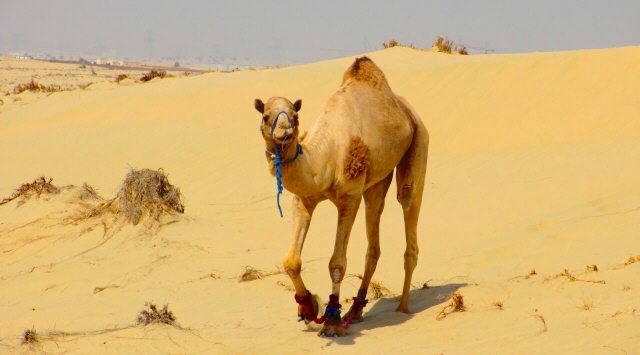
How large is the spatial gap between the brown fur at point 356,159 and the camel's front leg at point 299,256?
1.17 feet

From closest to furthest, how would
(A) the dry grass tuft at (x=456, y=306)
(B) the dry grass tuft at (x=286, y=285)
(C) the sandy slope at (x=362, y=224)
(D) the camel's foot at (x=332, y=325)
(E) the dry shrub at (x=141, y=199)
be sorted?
(C) the sandy slope at (x=362, y=224)
(D) the camel's foot at (x=332, y=325)
(A) the dry grass tuft at (x=456, y=306)
(B) the dry grass tuft at (x=286, y=285)
(E) the dry shrub at (x=141, y=199)

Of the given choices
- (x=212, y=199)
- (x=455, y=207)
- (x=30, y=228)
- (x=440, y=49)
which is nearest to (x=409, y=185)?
(x=455, y=207)

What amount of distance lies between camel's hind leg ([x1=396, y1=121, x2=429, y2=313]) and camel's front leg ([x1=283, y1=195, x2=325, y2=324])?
1.44m

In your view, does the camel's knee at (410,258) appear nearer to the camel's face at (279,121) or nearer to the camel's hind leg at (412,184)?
the camel's hind leg at (412,184)

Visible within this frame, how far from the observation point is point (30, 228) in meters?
11.7

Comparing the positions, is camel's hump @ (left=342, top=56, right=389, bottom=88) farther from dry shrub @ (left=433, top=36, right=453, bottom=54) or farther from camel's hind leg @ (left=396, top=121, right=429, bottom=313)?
dry shrub @ (left=433, top=36, right=453, bottom=54)

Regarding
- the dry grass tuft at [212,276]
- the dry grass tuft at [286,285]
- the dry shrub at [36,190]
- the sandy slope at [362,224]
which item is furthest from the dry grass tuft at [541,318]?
the dry shrub at [36,190]

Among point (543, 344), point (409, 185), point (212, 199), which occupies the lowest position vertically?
point (212, 199)

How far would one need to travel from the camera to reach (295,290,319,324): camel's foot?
632 centimetres

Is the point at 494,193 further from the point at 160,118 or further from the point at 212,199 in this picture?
the point at 160,118

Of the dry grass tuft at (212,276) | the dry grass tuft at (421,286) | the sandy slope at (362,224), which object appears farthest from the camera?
the dry grass tuft at (212,276)

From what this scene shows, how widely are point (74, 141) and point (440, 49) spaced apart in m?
14.4

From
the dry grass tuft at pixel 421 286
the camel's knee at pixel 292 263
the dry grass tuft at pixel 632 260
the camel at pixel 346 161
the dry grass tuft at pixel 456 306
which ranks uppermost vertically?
the camel at pixel 346 161

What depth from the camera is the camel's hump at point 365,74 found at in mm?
7547
